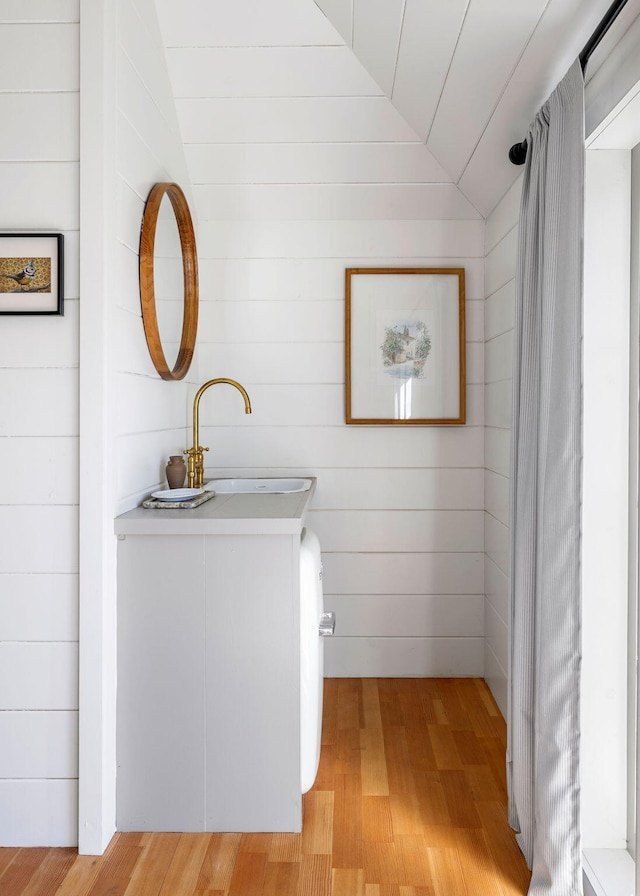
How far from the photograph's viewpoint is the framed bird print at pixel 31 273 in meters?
1.77

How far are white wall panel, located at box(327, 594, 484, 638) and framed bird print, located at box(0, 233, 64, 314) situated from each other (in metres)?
1.73

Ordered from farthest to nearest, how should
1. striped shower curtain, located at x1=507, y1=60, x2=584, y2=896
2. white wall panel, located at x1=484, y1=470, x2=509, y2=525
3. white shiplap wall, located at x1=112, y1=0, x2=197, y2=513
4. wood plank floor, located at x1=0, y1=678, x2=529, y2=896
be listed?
white wall panel, located at x1=484, y1=470, x2=509, y2=525
white shiplap wall, located at x1=112, y1=0, x2=197, y2=513
wood plank floor, located at x1=0, y1=678, x2=529, y2=896
striped shower curtain, located at x1=507, y1=60, x2=584, y2=896

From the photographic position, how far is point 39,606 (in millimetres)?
1811

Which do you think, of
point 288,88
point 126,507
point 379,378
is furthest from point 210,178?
point 126,507

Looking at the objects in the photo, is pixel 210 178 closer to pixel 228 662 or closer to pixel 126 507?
pixel 126 507

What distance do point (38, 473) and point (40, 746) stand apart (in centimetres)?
71

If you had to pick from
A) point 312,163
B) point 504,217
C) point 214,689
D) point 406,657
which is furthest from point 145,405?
point 406,657

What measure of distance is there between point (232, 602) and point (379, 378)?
4.44ft

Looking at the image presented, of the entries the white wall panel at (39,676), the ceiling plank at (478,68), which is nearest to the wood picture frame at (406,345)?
the ceiling plank at (478,68)

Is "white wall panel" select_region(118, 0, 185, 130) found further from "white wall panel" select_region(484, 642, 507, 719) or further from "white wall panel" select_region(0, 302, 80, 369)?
"white wall panel" select_region(484, 642, 507, 719)

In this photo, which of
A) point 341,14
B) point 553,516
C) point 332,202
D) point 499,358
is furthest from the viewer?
point 332,202

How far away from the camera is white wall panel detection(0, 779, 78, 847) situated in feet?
5.88

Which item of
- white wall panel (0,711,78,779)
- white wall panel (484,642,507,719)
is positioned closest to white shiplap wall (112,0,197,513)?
white wall panel (0,711,78,779)

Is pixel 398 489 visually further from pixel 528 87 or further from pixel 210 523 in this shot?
pixel 528 87
